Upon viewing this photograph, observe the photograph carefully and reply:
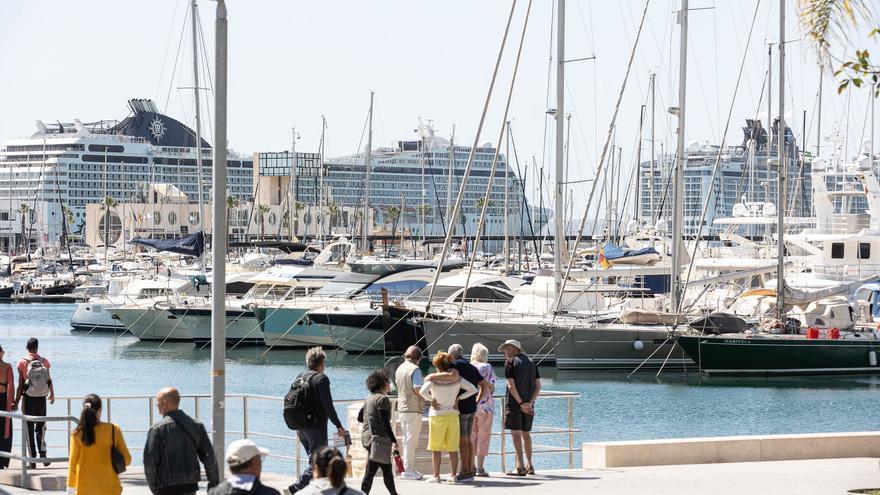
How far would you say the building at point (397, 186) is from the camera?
166m

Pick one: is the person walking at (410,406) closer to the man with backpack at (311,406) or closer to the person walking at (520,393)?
the person walking at (520,393)

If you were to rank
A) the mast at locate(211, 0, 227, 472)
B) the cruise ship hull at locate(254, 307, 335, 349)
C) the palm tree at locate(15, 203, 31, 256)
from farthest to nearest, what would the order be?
the palm tree at locate(15, 203, 31, 256) < the cruise ship hull at locate(254, 307, 335, 349) < the mast at locate(211, 0, 227, 472)

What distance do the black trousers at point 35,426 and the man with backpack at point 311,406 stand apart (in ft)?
12.6

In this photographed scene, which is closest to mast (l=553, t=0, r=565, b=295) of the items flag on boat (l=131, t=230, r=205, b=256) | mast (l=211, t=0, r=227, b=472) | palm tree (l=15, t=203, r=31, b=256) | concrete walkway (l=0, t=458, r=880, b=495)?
flag on boat (l=131, t=230, r=205, b=256)

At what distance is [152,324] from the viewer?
60281 millimetres

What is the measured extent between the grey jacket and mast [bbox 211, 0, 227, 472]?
4.36ft

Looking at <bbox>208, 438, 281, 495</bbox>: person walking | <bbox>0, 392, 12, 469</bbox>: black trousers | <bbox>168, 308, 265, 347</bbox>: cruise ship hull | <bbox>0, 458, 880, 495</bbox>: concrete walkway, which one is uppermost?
<bbox>208, 438, 281, 495</bbox>: person walking

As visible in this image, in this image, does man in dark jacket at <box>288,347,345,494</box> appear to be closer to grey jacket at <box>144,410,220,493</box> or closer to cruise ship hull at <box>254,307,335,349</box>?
grey jacket at <box>144,410,220,493</box>

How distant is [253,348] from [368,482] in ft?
145

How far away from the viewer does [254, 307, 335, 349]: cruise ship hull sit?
54.1m

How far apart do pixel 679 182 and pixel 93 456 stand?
32.0 m

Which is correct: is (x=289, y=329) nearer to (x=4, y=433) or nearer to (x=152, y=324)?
(x=152, y=324)

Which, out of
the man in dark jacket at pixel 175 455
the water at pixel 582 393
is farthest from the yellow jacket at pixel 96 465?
the water at pixel 582 393

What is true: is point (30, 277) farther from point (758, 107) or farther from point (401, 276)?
point (758, 107)
